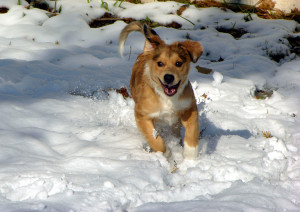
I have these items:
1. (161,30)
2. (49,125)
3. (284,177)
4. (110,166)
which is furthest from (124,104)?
(161,30)

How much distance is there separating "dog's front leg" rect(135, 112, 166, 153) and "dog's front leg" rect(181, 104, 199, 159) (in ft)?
0.75

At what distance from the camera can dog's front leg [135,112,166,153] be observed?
389 cm

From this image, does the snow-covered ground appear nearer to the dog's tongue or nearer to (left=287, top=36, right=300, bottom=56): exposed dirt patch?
(left=287, top=36, right=300, bottom=56): exposed dirt patch

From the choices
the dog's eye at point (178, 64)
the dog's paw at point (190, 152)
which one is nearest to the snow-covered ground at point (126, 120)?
the dog's paw at point (190, 152)

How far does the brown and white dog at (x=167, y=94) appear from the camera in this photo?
12.5ft

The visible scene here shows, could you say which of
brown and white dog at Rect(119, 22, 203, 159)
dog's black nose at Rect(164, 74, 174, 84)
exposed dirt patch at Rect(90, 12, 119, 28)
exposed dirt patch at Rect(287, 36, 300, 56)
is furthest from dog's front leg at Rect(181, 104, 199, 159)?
exposed dirt patch at Rect(90, 12, 119, 28)

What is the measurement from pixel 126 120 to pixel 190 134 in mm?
1054

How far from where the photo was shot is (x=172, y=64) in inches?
151

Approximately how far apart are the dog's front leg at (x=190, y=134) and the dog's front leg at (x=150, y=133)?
23 cm

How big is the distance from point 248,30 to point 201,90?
2.62 metres

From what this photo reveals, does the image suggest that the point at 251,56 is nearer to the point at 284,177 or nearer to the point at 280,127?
the point at 280,127

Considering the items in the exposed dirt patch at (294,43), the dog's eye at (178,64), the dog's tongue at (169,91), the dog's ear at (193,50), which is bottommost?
the exposed dirt patch at (294,43)

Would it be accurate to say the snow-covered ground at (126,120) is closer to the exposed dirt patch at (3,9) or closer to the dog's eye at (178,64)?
the exposed dirt patch at (3,9)

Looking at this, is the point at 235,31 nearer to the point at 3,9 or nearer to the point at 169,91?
the point at 169,91
